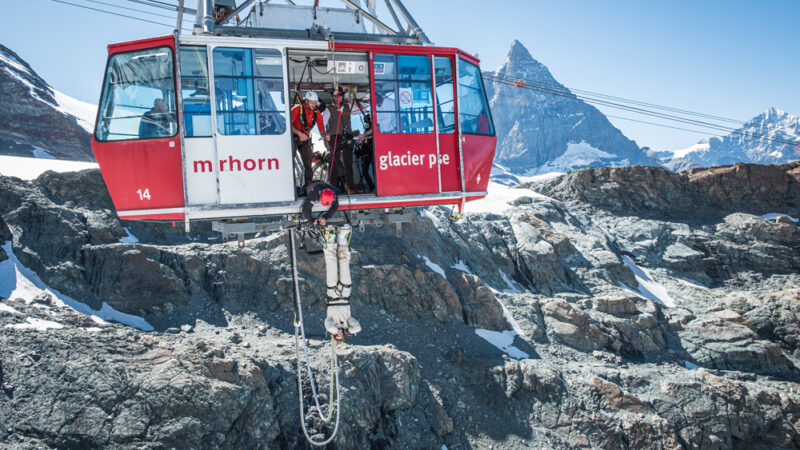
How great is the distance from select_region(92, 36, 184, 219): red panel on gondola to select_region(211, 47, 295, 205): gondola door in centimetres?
78

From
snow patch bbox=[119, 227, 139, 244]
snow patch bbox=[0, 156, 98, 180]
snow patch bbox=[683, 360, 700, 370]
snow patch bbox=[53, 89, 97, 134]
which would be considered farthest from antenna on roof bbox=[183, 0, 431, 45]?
snow patch bbox=[53, 89, 97, 134]

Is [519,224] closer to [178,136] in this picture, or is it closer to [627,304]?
[627,304]

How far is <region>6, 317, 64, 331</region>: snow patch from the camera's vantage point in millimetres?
15748

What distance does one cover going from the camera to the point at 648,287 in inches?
1478

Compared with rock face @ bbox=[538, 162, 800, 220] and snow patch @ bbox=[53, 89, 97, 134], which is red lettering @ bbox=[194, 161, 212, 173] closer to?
snow patch @ bbox=[53, 89, 97, 134]

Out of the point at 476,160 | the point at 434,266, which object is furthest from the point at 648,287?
the point at 476,160

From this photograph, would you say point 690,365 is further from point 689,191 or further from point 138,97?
point 138,97

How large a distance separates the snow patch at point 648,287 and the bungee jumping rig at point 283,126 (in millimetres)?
30464

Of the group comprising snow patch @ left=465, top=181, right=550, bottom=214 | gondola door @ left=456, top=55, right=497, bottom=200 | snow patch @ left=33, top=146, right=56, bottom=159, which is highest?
snow patch @ left=33, top=146, right=56, bottom=159

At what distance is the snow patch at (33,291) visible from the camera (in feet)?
59.3

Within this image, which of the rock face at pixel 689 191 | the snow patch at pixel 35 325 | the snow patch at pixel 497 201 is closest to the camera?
the snow patch at pixel 35 325

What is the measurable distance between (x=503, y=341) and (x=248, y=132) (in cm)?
2075

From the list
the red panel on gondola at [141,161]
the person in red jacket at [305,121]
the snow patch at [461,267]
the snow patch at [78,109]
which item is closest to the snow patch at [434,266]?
the snow patch at [461,267]

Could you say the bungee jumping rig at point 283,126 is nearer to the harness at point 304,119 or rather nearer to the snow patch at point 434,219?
the harness at point 304,119
